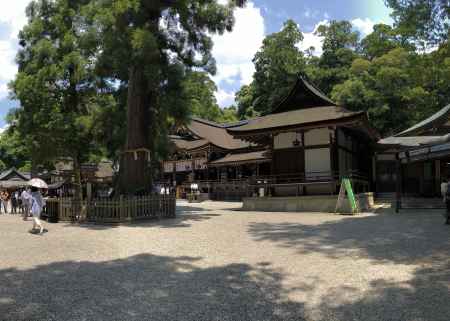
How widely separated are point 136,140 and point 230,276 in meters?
11.1

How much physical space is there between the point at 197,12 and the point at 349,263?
1268 centimetres

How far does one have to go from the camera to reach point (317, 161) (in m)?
19.7

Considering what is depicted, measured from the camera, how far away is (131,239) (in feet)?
33.5

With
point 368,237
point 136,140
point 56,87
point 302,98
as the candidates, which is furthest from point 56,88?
point 368,237

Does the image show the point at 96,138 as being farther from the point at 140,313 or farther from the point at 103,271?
the point at 140,313

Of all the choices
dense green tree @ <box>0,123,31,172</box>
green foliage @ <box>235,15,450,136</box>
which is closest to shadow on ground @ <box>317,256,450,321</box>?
green foliage @ <box>235,15,450,136</box>

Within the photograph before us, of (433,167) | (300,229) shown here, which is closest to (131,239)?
(300,229)

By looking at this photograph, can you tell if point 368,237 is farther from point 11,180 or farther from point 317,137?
point 11,180

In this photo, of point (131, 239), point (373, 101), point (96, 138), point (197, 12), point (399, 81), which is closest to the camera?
point (131, 239)

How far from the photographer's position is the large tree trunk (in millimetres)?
16062

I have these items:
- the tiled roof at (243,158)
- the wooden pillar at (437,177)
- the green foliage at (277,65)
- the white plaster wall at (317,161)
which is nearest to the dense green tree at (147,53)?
the white plaster wall at (317,161)

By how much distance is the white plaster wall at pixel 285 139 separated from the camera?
20.6 meters

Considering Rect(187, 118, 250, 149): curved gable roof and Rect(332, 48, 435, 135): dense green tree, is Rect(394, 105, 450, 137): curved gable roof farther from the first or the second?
Rect(187, 118, 250, 149): curved gable roof

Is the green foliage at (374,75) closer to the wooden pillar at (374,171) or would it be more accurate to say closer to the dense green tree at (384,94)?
the dense green tree at (384,94)
